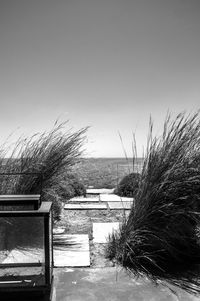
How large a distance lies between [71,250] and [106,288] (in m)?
0.84

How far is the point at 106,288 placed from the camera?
2.14 m

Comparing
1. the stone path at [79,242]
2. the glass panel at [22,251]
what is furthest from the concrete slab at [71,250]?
the glass panel at [22,251]

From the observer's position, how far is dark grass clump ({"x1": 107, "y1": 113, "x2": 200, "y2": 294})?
2.58 meters

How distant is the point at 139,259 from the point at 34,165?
157 cm

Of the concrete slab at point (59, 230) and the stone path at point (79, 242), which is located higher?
the concrete slab at point (59, 230)

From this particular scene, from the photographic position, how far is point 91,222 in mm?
4113

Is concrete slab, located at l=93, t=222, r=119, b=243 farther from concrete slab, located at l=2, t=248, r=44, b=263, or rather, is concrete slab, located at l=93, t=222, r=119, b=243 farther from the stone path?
concrete slab, located at l=2, t=248, r=44, b=263

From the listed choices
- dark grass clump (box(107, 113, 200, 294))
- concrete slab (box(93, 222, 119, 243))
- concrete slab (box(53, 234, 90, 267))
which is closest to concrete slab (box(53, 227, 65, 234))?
concrete slab (box(53, 234, 90, 267))

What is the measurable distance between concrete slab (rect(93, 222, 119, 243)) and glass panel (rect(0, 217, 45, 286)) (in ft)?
3.06

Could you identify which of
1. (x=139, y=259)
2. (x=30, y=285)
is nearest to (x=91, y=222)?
(x=139, y=259)

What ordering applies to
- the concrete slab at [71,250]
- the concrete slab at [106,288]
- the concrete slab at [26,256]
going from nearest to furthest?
the concrete slab at [106,288], the concrete slab at [26,256], the concrete slab at [71,250]

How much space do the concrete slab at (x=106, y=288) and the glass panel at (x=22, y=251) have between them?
0.61 ft

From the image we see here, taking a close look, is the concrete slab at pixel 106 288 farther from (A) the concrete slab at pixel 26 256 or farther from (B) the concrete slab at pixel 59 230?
(B) the concrete slab at pixel 59 230

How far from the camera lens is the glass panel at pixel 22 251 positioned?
217cm
